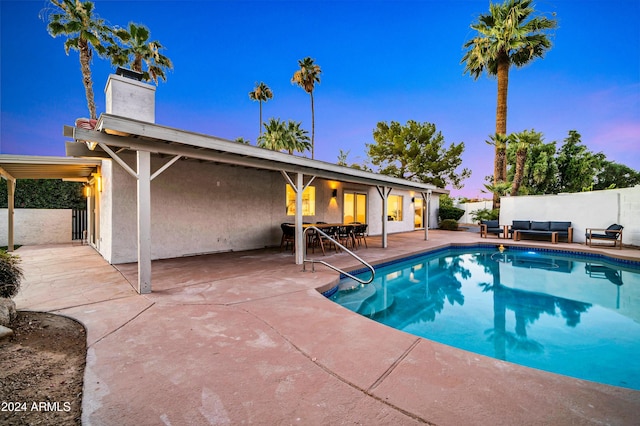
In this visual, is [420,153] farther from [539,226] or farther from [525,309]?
[525,309]

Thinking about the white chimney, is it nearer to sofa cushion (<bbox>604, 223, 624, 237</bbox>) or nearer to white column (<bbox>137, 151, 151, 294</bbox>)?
white column (<bbox>137, 151, 151, 294</bbox>)

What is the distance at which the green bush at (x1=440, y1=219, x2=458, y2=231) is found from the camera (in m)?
17.0

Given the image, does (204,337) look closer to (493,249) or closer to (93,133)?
(93,133)

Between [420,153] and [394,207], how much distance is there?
8.83 m

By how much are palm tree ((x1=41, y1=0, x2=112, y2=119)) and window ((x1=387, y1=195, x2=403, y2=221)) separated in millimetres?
14717

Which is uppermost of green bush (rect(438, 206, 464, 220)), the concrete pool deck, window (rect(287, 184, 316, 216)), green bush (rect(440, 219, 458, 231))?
window (rect(287, 184, 316, 216))

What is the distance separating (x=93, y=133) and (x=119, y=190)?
3158 mm

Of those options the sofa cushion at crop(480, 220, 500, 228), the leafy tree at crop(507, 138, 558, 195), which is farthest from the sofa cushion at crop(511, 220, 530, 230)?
the leafy tree at crop(507, 138, 558, 195)

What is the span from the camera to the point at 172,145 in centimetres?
455

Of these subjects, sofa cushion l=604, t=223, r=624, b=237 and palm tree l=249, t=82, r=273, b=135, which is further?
palm tree l=249, t=82, r=273, b=135

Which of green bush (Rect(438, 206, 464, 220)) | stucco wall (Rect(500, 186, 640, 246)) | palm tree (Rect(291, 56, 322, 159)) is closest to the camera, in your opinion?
stucco wall (Rect(500, 186, 640, 246))

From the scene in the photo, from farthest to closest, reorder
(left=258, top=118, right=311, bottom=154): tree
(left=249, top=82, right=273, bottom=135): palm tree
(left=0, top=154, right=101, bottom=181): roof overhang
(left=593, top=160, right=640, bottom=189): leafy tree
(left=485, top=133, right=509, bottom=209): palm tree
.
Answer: (left=249, top=82, right=273, bottom=135): palm tree < (left=593, top=160, right=640, bottom=189): leafy tree < (left=258, top=118, right=311, bottom=154): tree < (left=485, top=133, right=509, bottom=209): palm tree < (left=0, top=154, right=101, bottom=181): roof overhang

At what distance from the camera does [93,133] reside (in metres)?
3.86

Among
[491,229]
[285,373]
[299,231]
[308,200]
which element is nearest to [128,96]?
[299,231]
